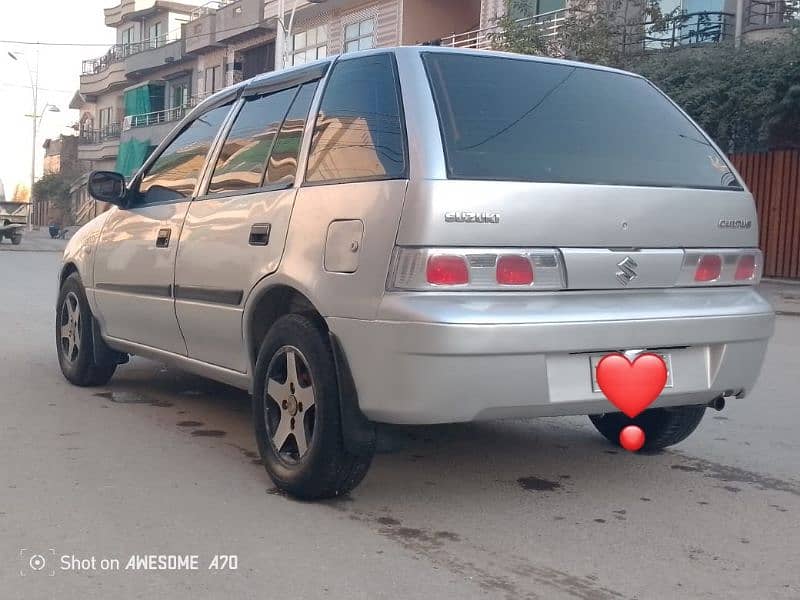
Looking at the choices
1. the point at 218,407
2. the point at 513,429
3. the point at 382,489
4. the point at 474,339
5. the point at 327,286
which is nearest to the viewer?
the point at 474,339

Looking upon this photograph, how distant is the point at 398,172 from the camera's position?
12.3 ft

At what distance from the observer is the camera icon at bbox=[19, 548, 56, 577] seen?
3.35 meters

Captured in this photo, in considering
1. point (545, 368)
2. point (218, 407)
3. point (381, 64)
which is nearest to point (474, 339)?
point (545, 368)

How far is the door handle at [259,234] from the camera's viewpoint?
14.3 feet

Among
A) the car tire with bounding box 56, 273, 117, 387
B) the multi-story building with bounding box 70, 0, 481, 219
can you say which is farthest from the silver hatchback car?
the multi-story building with bounding box 70, 0, 481, 219

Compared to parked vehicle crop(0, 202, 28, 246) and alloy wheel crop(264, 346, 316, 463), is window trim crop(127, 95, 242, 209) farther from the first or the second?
parked vehicle crop(0, 202, 28, 246)

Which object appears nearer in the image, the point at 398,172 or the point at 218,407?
the point at 398,172

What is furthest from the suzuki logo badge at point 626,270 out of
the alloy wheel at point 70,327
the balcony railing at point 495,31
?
the balcony railing at point 495,31

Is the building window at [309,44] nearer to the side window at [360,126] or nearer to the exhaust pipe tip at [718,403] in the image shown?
the side window at [360,126]

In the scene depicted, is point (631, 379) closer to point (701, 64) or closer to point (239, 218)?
point (239, 218)

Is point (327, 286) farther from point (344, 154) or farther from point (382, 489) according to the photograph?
point (382, 489)

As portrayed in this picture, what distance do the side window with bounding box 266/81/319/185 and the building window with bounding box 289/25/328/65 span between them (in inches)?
1225

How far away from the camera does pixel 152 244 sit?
17.9ft

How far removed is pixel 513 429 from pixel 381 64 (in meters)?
2.34
